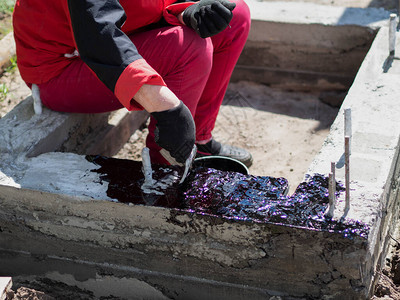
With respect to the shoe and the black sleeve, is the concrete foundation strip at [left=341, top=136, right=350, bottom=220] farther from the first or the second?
the shoe

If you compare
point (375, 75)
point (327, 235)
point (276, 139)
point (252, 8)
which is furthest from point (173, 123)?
point (252, 8)

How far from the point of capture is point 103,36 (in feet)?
6.45

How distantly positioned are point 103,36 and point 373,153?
44.7 inches

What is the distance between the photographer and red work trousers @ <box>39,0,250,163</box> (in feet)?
7.72

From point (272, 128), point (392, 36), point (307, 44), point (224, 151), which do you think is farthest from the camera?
point (307, 44)

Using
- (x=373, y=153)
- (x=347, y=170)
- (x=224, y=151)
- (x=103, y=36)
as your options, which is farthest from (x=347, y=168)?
(x=224, y=151)

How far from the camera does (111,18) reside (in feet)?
6.53

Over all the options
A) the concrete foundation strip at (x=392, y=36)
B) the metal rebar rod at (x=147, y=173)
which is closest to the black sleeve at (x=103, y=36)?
the metal rebar rod at (x=147, y=173)

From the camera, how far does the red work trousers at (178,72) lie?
235 centimetres

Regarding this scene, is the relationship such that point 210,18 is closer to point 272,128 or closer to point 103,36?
point 103,36

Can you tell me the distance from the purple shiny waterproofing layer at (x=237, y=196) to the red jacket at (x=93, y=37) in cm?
34

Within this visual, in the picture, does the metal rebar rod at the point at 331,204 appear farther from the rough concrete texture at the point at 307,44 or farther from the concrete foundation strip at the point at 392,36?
the rough concrete texture at the point at 307,44

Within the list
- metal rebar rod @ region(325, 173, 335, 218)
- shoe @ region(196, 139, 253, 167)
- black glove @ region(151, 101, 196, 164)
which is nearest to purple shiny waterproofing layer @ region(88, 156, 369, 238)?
metal rebar rod @ region(325, 173, 335, 218)

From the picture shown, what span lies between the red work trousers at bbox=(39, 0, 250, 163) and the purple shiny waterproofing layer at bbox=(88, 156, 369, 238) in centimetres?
34
